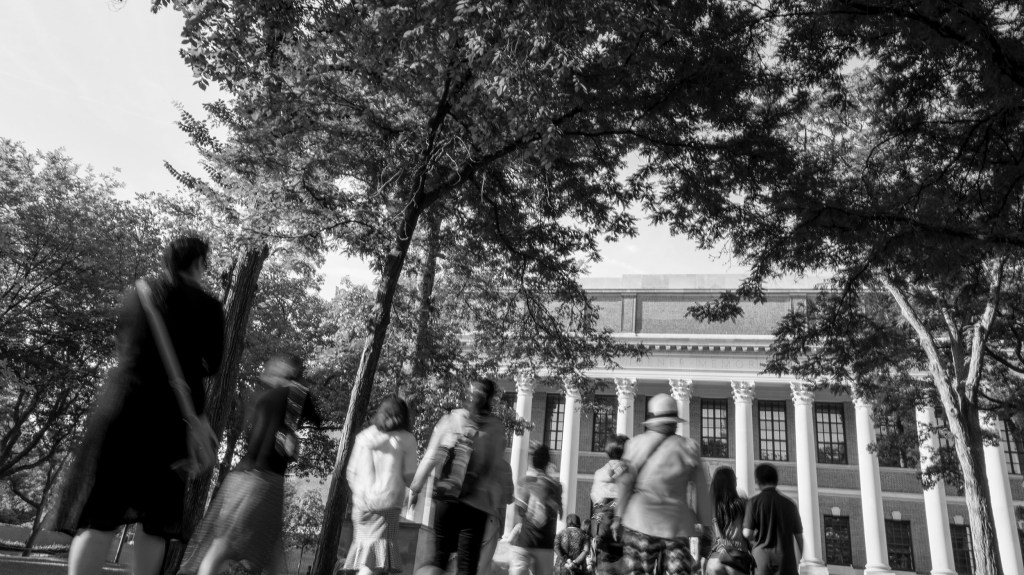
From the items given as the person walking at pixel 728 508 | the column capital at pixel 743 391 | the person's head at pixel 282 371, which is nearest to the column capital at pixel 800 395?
the column capital at pixel 743 391

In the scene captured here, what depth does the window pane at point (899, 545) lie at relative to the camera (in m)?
31.8

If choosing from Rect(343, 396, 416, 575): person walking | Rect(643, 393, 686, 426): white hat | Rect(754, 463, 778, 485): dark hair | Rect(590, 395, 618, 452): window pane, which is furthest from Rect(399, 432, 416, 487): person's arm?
Rect(590, 395, 618, 452): window pane

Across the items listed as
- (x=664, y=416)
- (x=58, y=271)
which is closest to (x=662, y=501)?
(x=664, y=416)

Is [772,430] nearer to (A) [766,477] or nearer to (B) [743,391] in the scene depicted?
(B) [743,391]

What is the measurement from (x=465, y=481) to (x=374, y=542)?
1.11 metres

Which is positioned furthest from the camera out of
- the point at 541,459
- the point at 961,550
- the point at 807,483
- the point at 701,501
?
the point at 961,550

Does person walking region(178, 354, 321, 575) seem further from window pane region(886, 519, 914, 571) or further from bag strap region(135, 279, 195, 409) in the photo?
window pane region(886, 519, 914, 571)

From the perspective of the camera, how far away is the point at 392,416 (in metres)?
5.71

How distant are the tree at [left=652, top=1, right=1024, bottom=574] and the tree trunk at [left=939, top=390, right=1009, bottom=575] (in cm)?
4

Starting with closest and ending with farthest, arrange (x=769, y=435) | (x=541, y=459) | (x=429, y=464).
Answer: (x=429, y=464) < (x=541, y=459) < (x=769, y=435)

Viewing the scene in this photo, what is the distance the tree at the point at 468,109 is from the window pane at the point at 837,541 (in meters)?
27.3

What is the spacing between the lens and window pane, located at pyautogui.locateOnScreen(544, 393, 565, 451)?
126ft

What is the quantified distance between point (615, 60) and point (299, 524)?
1344 inches

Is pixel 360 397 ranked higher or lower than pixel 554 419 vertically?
lower
